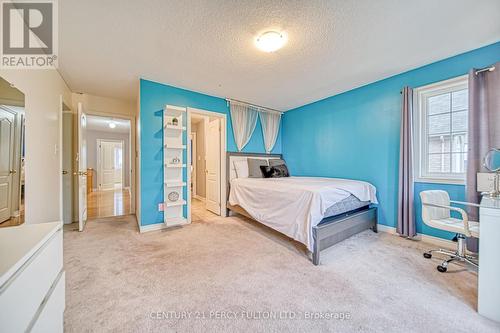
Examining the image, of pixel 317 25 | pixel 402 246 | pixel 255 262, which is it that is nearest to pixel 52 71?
pixel 317 25

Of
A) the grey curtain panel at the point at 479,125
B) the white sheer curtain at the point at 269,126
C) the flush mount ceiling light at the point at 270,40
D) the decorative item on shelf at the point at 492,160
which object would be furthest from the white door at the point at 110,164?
the decorative item on shelf at the point at 492,160

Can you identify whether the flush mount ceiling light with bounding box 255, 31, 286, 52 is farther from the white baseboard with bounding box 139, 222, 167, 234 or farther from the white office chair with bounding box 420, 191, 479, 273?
the white baseboard with bounding box 139, 222, 167, 234

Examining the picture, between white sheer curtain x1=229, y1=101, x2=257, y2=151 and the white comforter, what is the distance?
1.21m

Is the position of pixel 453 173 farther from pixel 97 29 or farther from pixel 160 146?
pixel 97 29

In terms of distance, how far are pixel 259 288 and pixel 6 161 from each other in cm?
223

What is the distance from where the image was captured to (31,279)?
30.1 inches

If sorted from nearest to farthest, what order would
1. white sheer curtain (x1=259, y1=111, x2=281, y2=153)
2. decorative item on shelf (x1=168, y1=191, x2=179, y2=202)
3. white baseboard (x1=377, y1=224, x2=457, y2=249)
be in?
white baseboard (x1=377, y1=224, x2=457, y2=249) < decorative item on shelf (x1=168, y1=191, x2=179, y2=202) < white sheer curtain (x1=259, y1=111, x2=281, y2=153)

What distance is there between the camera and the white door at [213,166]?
4.00 meters

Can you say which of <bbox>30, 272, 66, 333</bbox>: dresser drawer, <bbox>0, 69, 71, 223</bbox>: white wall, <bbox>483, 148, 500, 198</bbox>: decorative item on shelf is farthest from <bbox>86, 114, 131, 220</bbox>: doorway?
<bbox>483, 148, 500, 198</bbox>: decorative item on shelf

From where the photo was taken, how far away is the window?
7.91ft

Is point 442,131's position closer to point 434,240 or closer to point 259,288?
point 434,240

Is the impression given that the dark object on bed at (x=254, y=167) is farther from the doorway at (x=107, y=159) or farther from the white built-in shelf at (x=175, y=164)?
the doorway at (x=107, y=159)

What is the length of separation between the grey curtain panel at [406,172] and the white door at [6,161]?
423cm

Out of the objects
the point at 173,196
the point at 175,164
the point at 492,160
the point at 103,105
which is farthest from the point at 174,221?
the point at 492,160
